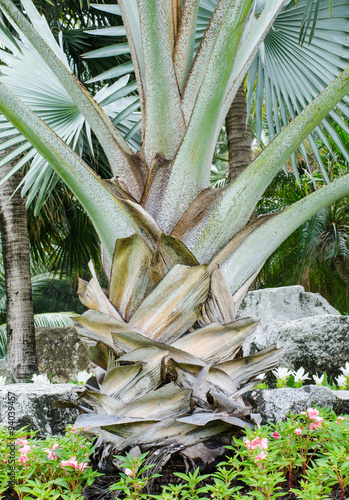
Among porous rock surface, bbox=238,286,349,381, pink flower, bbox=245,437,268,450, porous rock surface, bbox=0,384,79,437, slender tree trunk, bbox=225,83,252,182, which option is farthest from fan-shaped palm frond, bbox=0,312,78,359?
pink flower, bbox=245,437,268,450

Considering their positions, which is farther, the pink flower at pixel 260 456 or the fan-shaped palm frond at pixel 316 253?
Result: the fan-shaped palm frond at pixel 316 253

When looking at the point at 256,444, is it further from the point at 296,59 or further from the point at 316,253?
the point at 316,253

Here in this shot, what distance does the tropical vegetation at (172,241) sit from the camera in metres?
1.26

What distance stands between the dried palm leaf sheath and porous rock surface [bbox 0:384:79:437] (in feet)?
3.08

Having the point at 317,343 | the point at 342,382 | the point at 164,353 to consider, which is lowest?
the point at 342,382

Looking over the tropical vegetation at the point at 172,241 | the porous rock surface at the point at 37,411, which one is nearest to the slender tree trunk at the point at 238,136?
the tropical vegetation at the point at 172,241

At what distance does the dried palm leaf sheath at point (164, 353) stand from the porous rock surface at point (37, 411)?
0.94m

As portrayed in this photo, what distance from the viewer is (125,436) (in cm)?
123

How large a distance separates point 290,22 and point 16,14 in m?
2.22

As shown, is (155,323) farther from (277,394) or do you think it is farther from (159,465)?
(277,394)

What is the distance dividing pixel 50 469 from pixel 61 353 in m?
6.22

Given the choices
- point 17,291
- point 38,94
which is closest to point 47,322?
point 17,291

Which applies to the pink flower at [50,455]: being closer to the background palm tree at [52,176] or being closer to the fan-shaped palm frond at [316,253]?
the background palm tree at [52,176]

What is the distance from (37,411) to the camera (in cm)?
225
